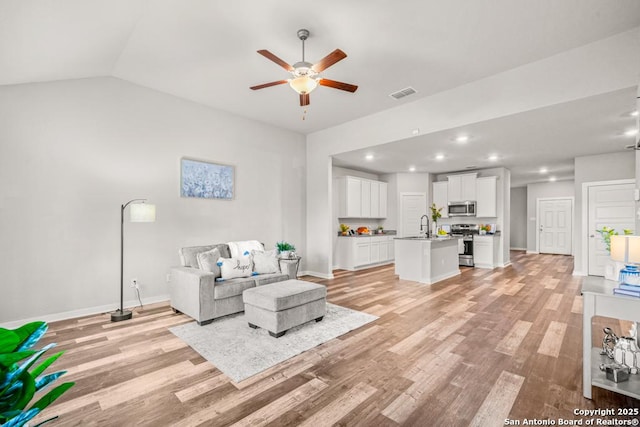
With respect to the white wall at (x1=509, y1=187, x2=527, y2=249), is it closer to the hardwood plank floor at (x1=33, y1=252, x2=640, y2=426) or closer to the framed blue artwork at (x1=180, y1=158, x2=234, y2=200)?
the hardwood plank floor at (x1=33, y1=252, x2=640, y2=426)

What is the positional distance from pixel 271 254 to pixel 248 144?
7.75 feet

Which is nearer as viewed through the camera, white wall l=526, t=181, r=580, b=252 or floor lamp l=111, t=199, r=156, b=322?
floor lamp l=111, t=199, r=156, b=322

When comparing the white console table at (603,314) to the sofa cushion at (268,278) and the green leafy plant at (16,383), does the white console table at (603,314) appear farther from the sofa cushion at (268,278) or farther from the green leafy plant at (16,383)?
the sofa cushion at (268,278)

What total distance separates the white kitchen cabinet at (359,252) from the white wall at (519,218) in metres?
6.98

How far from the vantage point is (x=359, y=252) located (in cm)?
744

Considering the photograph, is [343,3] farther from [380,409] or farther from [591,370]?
[591,370]

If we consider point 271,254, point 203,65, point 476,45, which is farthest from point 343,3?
point 271,254

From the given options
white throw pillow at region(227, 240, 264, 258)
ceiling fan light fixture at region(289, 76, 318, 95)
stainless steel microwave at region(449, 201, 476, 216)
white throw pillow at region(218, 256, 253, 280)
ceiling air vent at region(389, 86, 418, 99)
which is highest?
ceiling air vent at region(389, 86, 418, 99)

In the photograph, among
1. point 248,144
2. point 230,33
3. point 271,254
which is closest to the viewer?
point 230,33

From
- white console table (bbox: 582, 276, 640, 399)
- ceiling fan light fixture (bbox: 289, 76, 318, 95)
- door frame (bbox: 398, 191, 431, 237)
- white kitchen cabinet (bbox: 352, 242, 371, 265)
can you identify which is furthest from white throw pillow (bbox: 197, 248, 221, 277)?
door frame (bbox: 398, 191, 431, 237)

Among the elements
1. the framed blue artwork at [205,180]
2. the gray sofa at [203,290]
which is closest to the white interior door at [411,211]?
the framed blue artwork at [205,180]

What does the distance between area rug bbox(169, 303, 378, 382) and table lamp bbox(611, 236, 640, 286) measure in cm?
232

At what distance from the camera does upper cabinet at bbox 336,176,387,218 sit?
24.8ft

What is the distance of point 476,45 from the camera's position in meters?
3.42
